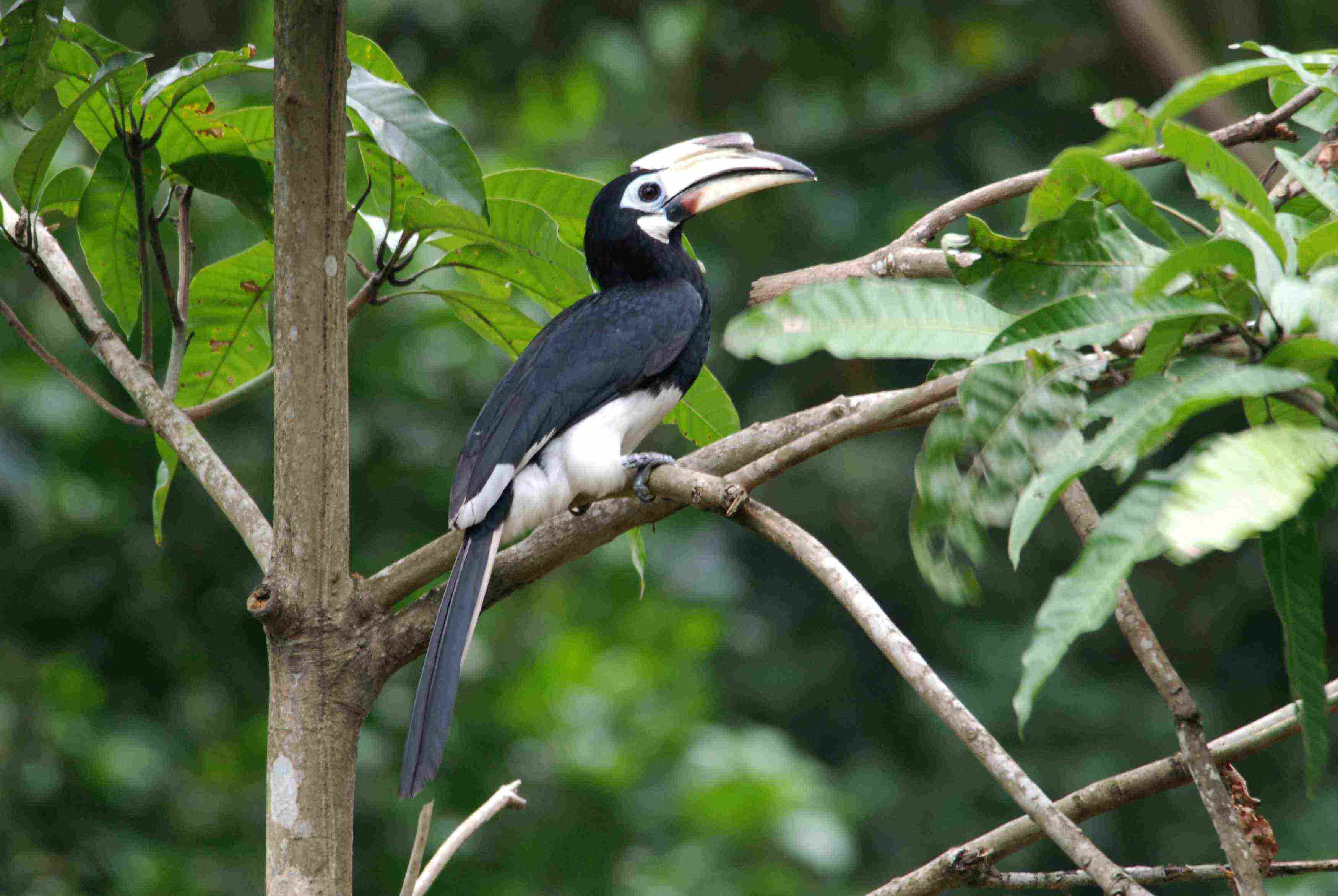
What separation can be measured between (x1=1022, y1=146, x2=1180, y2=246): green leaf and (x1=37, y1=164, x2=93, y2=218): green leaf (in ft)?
4.63

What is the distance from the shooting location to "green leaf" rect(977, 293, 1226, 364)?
1028 millimetres

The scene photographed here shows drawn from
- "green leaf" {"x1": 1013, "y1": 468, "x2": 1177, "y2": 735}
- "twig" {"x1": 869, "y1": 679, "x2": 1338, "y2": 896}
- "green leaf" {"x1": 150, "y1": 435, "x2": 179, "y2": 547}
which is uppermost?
"green leaf" {"x1": 150, "y1": 435, "x2": 179, "y2": 547}

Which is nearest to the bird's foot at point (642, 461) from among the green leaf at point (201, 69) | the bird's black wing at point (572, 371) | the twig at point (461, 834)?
the bird's black wing at point (572, 371)

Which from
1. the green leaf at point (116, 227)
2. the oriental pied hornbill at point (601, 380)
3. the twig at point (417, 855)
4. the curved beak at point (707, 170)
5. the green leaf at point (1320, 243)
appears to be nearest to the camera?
the green leaf at point (1320, 243)

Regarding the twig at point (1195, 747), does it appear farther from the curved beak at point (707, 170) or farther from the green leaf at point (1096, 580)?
the curved beak at point (707, 170)

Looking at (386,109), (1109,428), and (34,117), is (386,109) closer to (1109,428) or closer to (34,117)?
(1109,428)

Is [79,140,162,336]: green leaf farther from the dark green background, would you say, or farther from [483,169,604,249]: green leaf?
the dark green background

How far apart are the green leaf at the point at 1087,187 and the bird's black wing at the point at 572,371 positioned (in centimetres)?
126

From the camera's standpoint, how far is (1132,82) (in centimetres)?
599

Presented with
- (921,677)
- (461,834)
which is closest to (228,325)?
(461,834)

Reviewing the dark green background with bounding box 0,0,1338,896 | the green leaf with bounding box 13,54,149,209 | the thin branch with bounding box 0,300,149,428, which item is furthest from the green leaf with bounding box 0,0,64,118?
the dark green background with bounding box 0,0,1338,896

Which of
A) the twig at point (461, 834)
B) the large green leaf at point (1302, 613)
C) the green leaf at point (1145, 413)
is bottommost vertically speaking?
the twig at point (461, 834)

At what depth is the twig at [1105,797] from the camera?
1.34 m

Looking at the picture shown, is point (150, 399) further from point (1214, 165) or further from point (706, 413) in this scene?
point (1214, 165)
